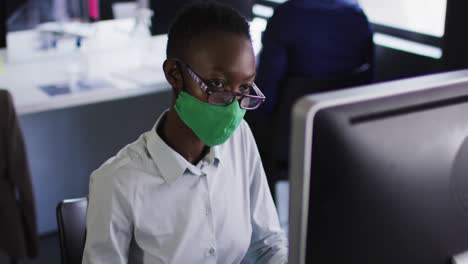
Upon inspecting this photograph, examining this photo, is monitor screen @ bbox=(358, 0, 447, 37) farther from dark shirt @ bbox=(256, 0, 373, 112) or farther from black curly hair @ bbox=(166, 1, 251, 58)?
black curly hair @ bbox=(166, 1, 251, 58)

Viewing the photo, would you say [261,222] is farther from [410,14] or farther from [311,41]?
[410,14]

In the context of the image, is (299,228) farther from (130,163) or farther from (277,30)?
(277,30)

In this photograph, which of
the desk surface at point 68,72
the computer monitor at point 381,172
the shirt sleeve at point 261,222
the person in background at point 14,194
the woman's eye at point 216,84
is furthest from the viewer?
the desk surface at point 68,72

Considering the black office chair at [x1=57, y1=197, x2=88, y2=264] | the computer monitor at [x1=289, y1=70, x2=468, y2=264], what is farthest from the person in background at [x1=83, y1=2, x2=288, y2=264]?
the computer monitor at [x1=289, y1=70, x2=468, y2=264]

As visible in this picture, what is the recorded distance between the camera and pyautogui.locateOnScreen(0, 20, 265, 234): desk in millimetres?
2818

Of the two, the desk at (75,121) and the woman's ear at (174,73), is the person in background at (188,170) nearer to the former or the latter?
the woman's ear at (174,73)

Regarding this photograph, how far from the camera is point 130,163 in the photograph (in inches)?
48.1

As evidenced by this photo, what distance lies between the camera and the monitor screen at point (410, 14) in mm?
3123

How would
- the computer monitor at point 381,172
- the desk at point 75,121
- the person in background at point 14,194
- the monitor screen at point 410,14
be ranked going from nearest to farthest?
1. the computer monitor at point 381,172
2. the person in background at point 14,194
3. the desk at point 75,121
4. the monitor screen at point 410,14

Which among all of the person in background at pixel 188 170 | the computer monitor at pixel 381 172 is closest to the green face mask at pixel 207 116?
the person in background at pixel 188 170

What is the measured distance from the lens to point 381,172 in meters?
0.77

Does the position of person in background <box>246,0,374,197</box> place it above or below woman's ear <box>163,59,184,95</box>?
below

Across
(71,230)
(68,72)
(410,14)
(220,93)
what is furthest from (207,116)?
(410,14)

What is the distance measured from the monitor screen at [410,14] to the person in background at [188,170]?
1.91 metres
